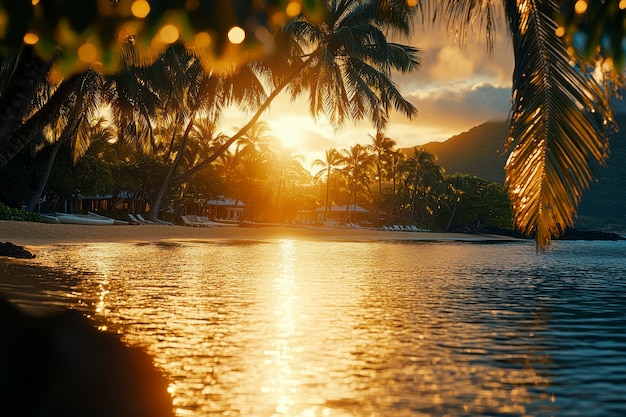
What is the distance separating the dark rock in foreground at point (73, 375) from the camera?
4.88 meters

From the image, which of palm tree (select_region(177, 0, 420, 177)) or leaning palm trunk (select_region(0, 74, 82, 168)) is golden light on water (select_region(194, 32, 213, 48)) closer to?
leaning palm trunk (select_region(0, 74, 82, 168))

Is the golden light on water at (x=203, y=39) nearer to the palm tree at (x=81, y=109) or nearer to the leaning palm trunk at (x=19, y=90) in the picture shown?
the leaning palm trunk at (x=19, y=90)

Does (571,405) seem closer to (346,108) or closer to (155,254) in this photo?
(155,254)

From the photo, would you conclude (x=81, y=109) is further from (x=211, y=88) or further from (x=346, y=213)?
(x=346, y=213)

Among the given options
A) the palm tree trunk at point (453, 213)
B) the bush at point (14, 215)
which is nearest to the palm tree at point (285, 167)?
the palm tree trunk at point (453, 213)

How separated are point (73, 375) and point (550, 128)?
443 cm

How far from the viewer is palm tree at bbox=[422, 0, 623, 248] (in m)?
5.32

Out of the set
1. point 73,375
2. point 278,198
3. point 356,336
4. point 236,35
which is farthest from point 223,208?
point 236,35

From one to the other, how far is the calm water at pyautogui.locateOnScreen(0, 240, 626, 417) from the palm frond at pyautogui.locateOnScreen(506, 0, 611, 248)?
1498mm

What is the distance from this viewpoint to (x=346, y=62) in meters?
26.1

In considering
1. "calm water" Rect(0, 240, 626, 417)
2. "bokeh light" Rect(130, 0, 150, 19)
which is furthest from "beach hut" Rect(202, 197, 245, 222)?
"bokeh light" Rect(130, 0, 150, 19)

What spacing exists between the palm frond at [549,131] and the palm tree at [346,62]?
62.4 feet

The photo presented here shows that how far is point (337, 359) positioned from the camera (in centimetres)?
680

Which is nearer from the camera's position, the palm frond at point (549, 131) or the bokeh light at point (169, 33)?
the bokeh light at point (169, 33)
